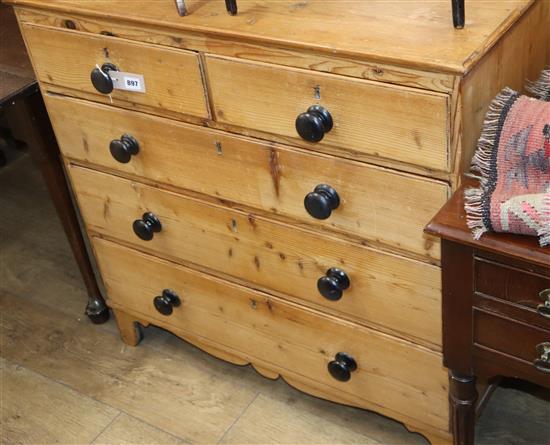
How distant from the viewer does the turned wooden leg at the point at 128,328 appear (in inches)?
79.5

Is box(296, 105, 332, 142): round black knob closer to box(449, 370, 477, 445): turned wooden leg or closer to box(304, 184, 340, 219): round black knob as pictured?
box(304, 184, 340, 219): round black knob

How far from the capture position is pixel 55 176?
1914mm

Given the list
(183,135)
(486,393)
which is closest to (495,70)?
(183,135)

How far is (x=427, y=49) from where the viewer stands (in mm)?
1160

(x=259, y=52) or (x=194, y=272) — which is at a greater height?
(x=259, y=52)

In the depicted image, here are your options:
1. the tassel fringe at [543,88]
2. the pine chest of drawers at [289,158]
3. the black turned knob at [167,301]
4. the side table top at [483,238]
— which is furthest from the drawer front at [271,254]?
the tassel fringe at [543,88]

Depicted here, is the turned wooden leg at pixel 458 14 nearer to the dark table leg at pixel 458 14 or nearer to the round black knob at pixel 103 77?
the dark table leg at pixel 458 14

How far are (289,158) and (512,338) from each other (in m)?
0.46

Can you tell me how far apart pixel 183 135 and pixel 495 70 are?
1.85ft

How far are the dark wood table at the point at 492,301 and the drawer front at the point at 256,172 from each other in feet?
0.39

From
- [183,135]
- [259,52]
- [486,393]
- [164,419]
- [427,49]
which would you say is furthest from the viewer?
[164,419]

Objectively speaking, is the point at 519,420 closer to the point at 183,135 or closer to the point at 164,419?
the point at 164,419

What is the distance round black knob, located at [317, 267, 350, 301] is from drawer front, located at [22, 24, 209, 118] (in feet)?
1.17

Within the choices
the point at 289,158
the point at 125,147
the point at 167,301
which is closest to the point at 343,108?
the point at 289,158
